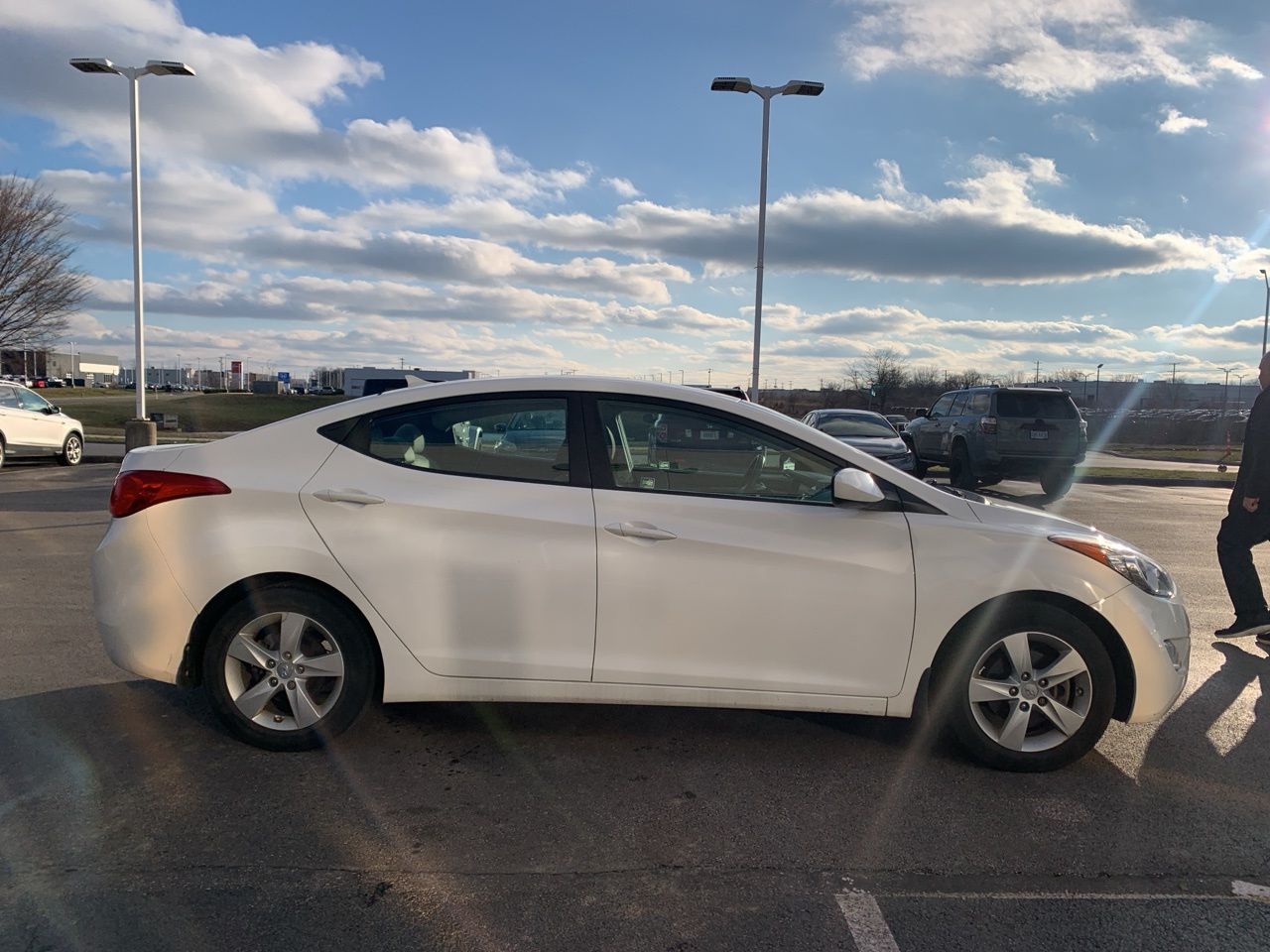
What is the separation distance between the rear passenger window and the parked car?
11352 millimetres

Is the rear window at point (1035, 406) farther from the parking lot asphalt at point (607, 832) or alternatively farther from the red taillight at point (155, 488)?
the red taillight at point (155, 488)

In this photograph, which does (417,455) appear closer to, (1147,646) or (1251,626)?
(1147,646)

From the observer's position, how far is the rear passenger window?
3.86 m

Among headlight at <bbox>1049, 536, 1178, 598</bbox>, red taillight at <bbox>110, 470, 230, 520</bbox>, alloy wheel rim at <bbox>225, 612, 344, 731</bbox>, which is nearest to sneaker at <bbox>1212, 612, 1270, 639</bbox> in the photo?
headlight at <bbox>1049, 536, 1178, 598</bbox>

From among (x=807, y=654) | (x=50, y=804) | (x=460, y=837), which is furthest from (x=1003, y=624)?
(x=50, y=804)

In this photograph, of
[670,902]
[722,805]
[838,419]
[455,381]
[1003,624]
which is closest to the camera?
[670,902]

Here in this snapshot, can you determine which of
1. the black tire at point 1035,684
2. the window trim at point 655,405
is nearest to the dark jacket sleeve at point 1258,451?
the black tire at point 1035,684

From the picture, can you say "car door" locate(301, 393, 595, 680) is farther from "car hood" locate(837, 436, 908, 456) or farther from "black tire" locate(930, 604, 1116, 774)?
"car hood" locate(837, 436, 908, 456)

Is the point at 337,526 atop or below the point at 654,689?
atop

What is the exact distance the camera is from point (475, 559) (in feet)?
12.2

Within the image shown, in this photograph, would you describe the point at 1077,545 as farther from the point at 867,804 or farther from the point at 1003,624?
the point at 867,804

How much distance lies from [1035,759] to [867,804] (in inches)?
32.7

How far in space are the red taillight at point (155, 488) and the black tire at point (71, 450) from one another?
16.2m

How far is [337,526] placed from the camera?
3758 mm
